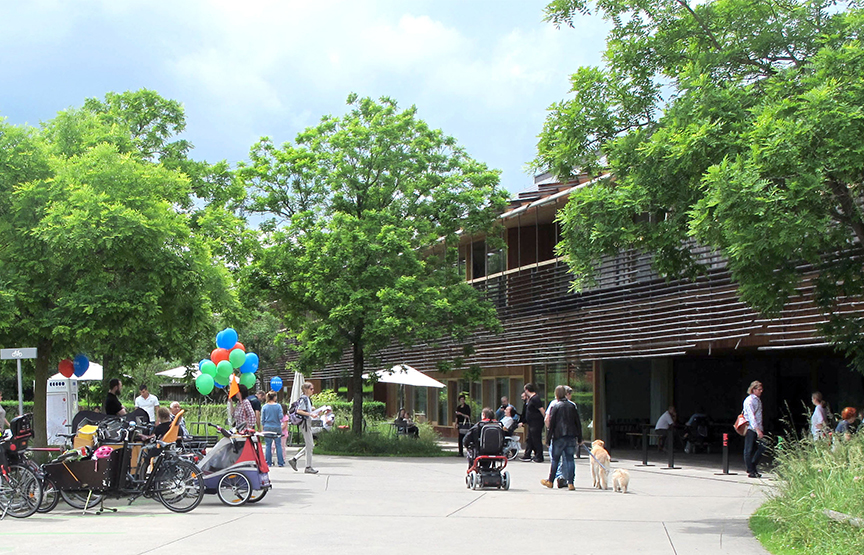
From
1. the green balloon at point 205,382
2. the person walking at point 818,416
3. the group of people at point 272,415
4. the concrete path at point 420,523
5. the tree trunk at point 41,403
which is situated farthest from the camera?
the tree trunk at point 41,403

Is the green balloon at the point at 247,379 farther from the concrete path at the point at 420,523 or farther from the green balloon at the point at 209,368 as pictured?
the concrete path at the point at 420,523

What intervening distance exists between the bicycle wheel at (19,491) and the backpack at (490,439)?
6837mm

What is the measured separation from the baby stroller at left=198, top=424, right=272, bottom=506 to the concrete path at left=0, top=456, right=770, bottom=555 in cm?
25

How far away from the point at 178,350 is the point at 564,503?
7.70 metres

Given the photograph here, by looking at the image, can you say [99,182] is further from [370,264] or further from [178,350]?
[370,264]

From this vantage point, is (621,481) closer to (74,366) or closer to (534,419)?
(534,419)

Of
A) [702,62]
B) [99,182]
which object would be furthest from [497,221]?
[702,62]

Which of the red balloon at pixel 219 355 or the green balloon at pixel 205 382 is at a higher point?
the red balloon at pixel 219 355

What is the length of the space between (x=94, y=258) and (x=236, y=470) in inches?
159

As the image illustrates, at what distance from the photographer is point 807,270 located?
17.7 meters

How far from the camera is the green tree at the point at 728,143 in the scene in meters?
10.0

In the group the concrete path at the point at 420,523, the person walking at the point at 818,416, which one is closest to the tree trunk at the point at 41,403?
the concrete path at the point at 420,523

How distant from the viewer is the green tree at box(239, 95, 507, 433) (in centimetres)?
2620

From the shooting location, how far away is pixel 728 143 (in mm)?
10719
